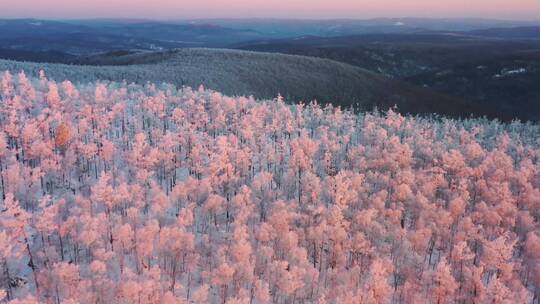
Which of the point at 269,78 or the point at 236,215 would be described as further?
the point at 269,78

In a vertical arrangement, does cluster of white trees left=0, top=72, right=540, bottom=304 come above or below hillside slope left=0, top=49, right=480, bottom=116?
below

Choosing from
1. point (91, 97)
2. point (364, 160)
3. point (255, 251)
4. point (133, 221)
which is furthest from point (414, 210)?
point (91, 97)

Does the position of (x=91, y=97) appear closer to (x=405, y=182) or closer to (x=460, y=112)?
(x=405, y=182)

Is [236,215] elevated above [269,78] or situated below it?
below

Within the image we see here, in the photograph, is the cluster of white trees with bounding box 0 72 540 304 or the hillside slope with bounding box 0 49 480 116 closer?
the cluster of white trees with bounding box 0 72 540 304
